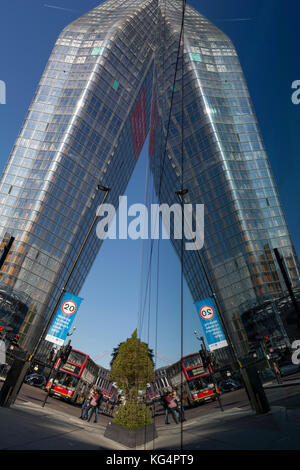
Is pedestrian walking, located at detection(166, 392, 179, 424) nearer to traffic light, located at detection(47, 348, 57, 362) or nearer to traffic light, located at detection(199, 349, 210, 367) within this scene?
traffic light, located at detection(199, 349, 210, 367)

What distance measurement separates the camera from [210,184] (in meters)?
5.45

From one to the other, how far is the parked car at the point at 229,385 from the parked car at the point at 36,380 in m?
30.0

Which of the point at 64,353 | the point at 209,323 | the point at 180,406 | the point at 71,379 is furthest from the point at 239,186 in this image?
the point at 71,379

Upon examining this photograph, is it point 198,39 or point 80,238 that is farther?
point 80,238

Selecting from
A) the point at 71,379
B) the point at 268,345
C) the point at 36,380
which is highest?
the point at 268,345

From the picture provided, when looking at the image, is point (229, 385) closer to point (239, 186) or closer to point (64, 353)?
point (239, 186)

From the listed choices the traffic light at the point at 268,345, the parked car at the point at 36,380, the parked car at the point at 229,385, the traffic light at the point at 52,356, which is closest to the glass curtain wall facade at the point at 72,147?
the parked car at the point at 36,380

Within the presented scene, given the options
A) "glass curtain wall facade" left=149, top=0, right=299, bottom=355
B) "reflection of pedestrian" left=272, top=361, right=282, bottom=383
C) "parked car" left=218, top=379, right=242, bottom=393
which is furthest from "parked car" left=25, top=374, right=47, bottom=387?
"reflection of pedestrian" left=272, top=361, right=282, bottom=383

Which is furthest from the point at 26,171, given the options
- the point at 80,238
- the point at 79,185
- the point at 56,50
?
the point at 56,50

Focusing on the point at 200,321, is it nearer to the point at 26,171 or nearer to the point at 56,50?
the point at 26,171

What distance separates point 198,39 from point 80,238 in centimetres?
4907

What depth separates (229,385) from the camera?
6.89 feet

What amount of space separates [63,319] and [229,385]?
16.5 m

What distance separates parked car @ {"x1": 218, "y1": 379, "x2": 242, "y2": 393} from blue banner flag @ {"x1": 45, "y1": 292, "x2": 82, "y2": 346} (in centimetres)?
1543
